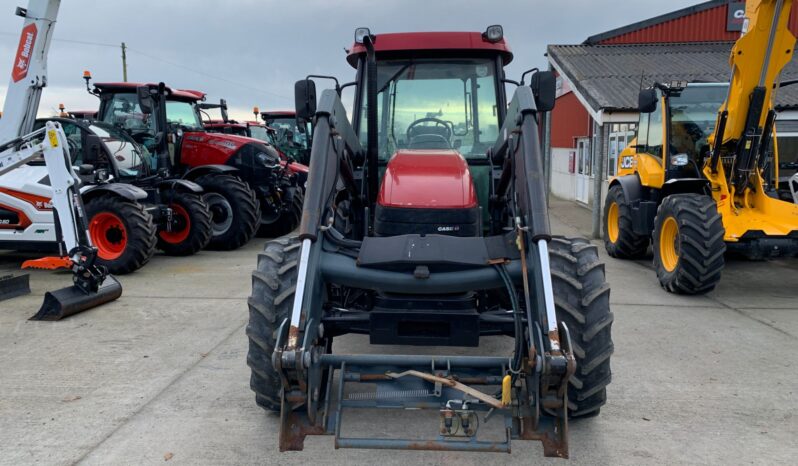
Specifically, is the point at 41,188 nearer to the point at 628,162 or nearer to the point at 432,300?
the point at 432,300

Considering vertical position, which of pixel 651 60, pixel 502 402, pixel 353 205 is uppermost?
pixel 651 60

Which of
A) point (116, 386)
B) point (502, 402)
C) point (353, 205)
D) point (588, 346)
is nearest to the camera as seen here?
point (502, 402)

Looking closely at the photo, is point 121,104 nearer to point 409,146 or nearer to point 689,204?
point 409,146

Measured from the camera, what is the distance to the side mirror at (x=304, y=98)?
4.01 m

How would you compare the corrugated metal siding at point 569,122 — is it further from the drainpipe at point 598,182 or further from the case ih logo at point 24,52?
the case ih logo at point 24,52

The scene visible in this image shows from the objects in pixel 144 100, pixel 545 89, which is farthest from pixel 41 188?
pixel 545 89

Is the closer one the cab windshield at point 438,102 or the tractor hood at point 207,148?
the cab windshield at point 438,102

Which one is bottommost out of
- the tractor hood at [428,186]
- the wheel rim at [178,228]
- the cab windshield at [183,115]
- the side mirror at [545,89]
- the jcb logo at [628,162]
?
the wheel rim at [178,228]

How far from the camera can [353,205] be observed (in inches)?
180

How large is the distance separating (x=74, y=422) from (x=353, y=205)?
2.22 metres

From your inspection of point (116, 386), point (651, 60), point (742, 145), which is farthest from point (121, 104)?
point (651, 60)

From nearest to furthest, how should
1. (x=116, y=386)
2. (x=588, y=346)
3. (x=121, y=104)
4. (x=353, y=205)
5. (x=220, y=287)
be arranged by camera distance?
(x=588, y=346) → (x=116, y=386) → (x=353, y=205) → (x=220, y=287) → (x=121, y=104)

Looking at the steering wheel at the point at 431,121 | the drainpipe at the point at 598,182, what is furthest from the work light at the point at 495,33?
the drainpipe at the point at 598,182

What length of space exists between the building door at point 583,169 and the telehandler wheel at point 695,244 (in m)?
10.00
